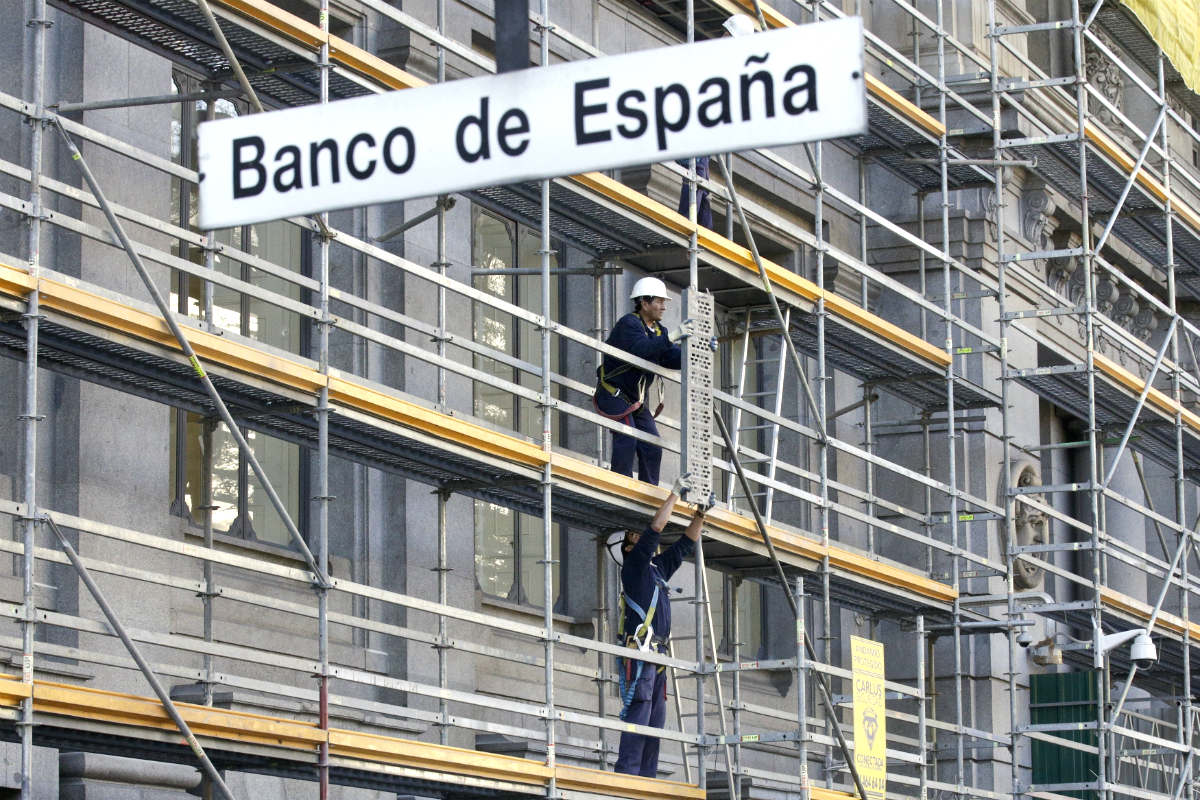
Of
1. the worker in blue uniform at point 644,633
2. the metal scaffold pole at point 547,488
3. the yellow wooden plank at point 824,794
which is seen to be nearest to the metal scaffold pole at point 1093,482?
the yellow wooden plank at point 824,794

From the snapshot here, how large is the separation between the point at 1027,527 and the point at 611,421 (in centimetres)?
1037

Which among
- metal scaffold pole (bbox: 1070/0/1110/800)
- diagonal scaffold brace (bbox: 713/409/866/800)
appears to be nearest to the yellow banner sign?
diagonal scaffold brace (bbox: 713/409/866/800)

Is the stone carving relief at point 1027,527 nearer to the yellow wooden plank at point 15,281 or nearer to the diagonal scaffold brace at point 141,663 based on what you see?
the diagonal scaffold brace at point 141,663

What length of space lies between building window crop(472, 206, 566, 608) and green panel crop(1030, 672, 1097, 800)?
257 inches

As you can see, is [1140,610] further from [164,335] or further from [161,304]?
[161,304]

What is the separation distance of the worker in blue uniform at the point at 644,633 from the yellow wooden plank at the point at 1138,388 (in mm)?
8474

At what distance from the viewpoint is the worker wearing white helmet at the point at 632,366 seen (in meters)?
17.6

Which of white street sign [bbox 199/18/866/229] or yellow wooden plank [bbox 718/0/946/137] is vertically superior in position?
yellow wooden plank [bbox 718/0/946/137]

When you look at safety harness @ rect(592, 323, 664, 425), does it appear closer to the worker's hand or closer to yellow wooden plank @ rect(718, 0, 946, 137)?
the worker's hand

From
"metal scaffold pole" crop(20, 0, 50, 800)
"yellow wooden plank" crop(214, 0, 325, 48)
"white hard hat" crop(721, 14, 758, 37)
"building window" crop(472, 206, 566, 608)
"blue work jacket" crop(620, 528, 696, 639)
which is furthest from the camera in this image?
Result: "building window" crop(472, 206, 566, 608)

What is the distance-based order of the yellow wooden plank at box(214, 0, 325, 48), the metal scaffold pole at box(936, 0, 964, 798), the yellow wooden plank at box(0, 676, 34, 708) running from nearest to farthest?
the yellow wooden plank at box(0, 676, 34, 708) → the yellow wooden plank at box(214, 0, 325, 48) → the metal scaffold pole at box(936, 0, 964, 798)

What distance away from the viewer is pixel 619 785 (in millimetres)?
16562

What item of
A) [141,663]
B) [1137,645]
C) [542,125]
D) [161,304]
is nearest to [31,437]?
[161,304]

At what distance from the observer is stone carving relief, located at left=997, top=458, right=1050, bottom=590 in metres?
26.2
